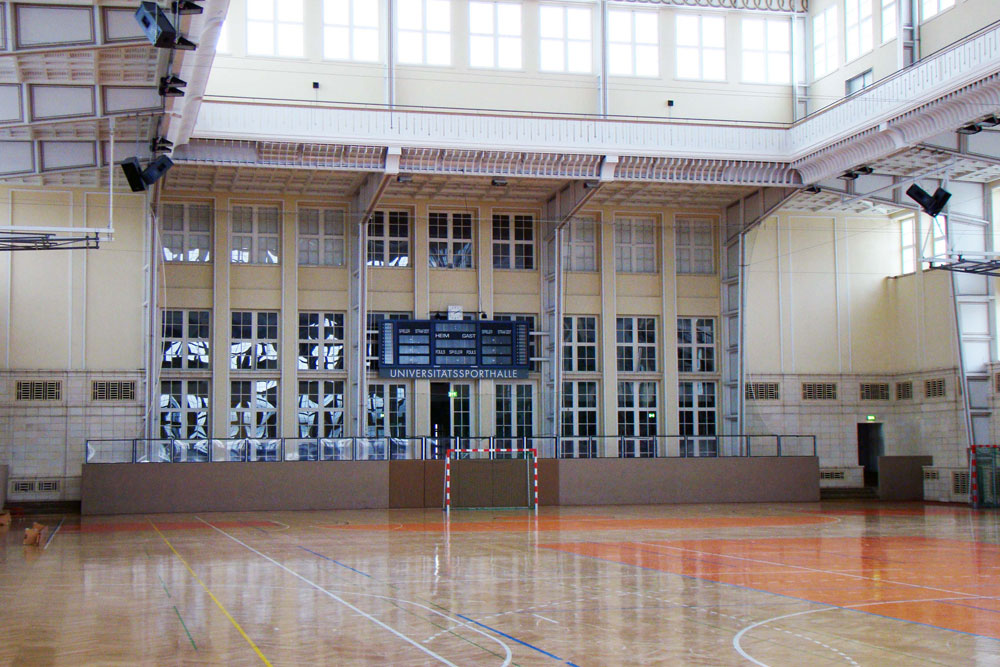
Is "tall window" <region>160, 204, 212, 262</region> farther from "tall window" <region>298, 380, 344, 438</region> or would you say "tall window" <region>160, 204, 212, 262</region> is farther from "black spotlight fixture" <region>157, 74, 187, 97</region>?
"black spotlight fixture" <region>157, 74, 187, 97</region>

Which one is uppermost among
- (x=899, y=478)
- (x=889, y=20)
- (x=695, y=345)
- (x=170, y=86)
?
(x=889, y=20)

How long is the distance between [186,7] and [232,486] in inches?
615

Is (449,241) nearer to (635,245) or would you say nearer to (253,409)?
(635,245)

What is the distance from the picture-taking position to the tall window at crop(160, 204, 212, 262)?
111 ft

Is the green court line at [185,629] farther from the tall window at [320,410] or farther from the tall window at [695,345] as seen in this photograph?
the tall window at [695,345]

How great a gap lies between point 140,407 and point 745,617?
936 inches

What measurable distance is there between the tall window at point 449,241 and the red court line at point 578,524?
38.4 ft

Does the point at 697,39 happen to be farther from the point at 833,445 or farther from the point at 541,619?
the point at 541,619

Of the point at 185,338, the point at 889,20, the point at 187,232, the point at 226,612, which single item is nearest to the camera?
the point at 226,612

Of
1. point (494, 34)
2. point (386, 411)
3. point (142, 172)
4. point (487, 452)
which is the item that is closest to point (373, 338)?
point (386, 411)

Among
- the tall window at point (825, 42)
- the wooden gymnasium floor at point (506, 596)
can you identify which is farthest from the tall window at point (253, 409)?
the tall window at point (825, 42)

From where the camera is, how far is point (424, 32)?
113 feet

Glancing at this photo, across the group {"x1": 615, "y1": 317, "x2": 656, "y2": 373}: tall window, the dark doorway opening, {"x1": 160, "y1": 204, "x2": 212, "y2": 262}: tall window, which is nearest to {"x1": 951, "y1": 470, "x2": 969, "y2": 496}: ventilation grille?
the dark doorway opening

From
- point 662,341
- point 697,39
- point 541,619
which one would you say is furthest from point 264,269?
point 541,619
